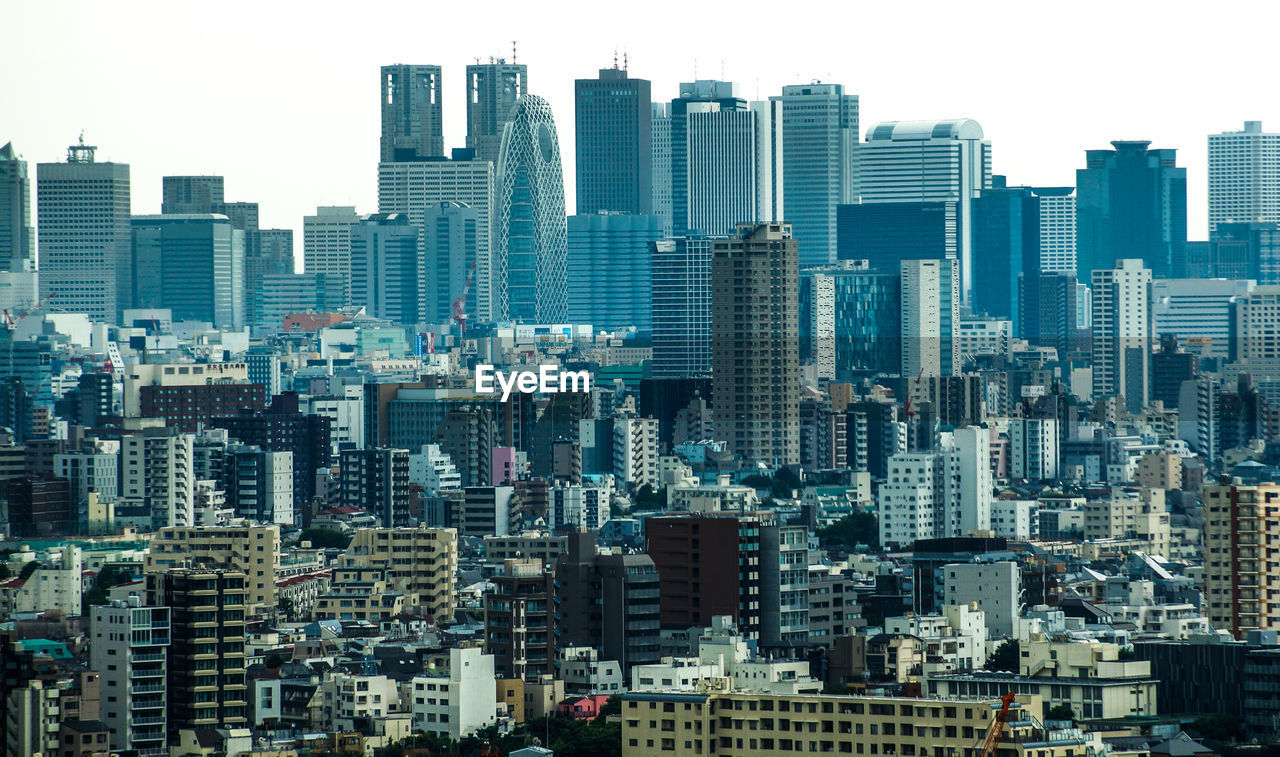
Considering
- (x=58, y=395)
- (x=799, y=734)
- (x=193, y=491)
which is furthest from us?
(x=58, y=395)

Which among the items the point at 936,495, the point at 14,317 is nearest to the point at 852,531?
the point at 936,495

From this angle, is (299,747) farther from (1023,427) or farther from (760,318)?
(760,318)

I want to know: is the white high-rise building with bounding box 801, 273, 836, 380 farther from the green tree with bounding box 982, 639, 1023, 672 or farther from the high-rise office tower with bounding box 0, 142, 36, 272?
the green tree with bounding box 982, 639, 1023, 672

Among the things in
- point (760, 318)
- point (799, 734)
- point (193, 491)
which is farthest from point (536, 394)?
point (799, 734)

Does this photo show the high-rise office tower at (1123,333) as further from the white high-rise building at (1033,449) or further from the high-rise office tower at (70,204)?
the high-rise office tower at (70,204)

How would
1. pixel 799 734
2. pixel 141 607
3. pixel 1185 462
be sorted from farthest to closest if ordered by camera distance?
pixel 1185 462, pixel 141 607, pixel 799 734

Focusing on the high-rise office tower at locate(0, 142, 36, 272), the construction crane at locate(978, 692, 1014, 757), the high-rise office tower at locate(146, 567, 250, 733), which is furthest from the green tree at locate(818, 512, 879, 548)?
the high-rise office tower at locate(0, 142, 36, 272)
